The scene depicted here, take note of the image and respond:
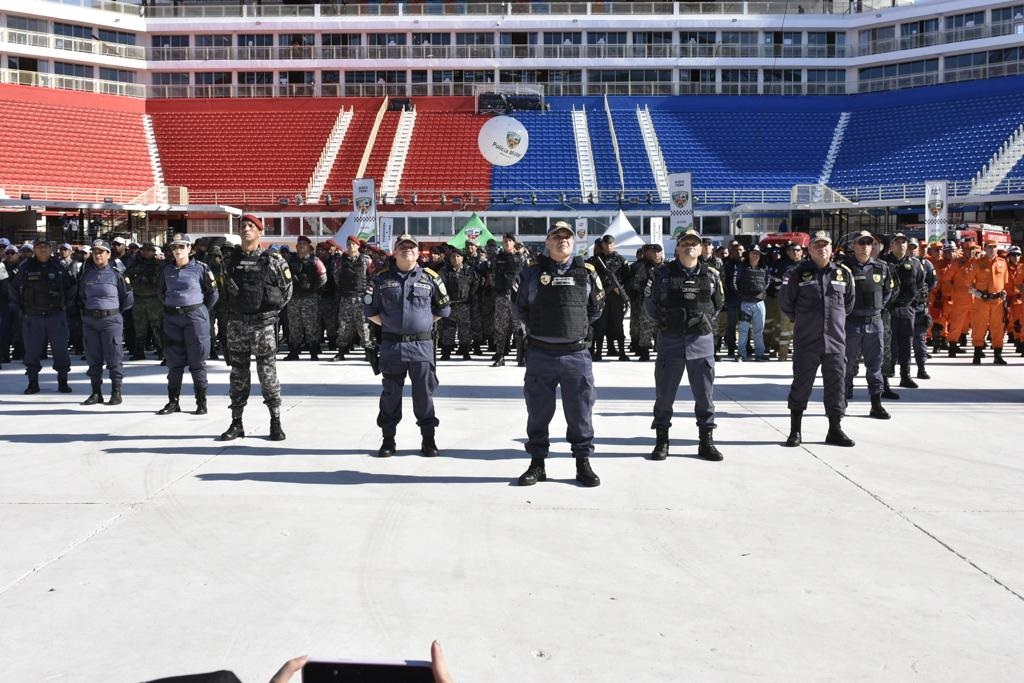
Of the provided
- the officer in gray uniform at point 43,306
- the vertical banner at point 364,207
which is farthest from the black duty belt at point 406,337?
the vertical banner at point 364,207

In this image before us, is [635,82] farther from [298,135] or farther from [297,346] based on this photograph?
[297,346]

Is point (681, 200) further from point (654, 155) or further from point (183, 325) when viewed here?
point (654, 155)

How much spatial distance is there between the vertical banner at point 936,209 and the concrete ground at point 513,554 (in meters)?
19.6

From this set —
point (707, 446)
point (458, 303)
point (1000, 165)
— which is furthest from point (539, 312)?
point (1000, 165)

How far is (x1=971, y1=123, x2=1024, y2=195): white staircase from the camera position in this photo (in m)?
37.6

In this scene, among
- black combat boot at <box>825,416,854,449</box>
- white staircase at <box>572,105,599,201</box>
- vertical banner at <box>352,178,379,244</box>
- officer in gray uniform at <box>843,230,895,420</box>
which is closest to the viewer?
black combat boot at <box>825,416,854,449</box>

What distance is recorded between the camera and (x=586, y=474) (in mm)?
6781

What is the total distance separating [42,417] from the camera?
387 inches

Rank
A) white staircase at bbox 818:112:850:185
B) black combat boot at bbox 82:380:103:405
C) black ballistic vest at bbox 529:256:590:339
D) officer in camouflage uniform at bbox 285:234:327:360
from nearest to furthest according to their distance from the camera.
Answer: black ballistic vest at bbox 529:256:590:339 → black combat boot at bbox 82:380:103:405 → officer in camouflage uniform at bbox 285:234:327:360 → white staircase at bbox 818:112:850:185

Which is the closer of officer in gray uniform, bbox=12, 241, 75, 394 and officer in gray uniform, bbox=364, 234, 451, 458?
officer in gray uniform, bbox=364, 234, 451, 458

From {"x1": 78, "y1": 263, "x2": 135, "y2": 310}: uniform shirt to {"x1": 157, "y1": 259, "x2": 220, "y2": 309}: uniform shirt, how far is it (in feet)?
3.80

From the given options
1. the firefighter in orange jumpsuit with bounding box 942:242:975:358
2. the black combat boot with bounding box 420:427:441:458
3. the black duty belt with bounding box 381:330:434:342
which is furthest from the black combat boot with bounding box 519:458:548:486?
the firefighter in orange jumpsuit with bounding box 942:242:975:358

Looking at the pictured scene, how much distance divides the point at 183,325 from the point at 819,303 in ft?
20.3

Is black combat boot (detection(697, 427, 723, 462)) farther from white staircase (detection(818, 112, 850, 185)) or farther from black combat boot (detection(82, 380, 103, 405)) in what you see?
white staircase (detection(818, 112, 850, 185))
